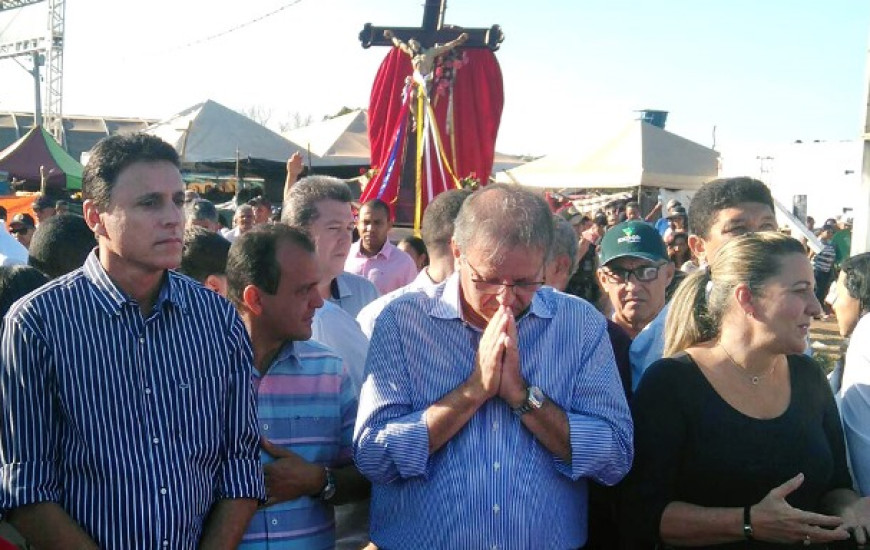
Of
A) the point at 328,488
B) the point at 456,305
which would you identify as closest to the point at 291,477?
the point at 328,488

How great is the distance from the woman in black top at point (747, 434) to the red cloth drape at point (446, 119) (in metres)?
7.56

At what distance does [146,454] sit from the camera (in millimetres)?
2473

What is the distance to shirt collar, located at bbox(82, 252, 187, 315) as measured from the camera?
252cm

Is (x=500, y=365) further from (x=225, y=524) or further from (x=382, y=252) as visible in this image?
(x=382, y=252)

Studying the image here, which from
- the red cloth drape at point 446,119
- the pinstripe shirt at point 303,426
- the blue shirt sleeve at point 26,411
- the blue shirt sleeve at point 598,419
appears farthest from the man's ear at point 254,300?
the red cloth drape at point 446,119

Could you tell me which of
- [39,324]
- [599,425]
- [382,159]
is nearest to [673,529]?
[599,425]

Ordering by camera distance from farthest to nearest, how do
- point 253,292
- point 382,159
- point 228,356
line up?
1. point 382,159
2. point 253,292
3. point 228,356

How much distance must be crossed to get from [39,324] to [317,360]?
3.04ft

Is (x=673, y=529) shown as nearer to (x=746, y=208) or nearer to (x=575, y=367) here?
(x=575, y=367)

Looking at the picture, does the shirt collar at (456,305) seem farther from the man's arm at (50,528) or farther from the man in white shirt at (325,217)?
the man in white shirt at (325,217)

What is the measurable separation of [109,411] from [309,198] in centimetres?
213

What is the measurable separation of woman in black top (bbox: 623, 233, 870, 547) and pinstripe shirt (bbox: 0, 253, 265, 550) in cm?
137

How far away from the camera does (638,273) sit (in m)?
4.16

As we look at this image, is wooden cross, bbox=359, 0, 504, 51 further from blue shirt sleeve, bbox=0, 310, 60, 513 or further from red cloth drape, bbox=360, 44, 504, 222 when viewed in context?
blue shirt sleeve, bbox=0, 310, 60, 513
